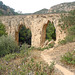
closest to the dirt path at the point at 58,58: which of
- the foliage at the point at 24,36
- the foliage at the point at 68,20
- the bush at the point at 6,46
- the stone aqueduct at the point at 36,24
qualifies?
the bush at the point at 6,46

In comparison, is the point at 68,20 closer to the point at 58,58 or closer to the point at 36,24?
the point at 36,24

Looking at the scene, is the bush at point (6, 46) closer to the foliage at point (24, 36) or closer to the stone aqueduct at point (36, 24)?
the stone aqueduct at point (36, 24)

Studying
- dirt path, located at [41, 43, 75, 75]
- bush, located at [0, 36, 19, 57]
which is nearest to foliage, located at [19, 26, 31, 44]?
bush, located at [0, 36, 19, 57]

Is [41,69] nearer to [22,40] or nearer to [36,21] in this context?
[36,21]

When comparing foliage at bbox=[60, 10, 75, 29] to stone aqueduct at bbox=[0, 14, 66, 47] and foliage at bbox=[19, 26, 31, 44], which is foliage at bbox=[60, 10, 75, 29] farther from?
foliage at bbox=[19, 26, 31, 44]

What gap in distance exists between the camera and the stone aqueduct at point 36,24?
1084 cm

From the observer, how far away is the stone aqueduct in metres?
10.8

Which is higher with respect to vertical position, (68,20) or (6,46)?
(68,20)

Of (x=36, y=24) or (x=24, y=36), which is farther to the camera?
(x=24, y=36)

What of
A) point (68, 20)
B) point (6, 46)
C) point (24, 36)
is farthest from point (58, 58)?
point (24, 36)

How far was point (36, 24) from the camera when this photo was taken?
40.7 feet

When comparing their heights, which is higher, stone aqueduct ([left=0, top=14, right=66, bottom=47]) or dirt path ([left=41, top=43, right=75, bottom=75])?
stone aqueduct ([left=0, top=14, right=66, bottom=47])

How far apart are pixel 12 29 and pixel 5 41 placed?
268 inches

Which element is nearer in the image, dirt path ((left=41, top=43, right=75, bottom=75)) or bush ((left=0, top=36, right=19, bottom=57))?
dirt path ((left=41, top=43, right=75, bottom=75))
